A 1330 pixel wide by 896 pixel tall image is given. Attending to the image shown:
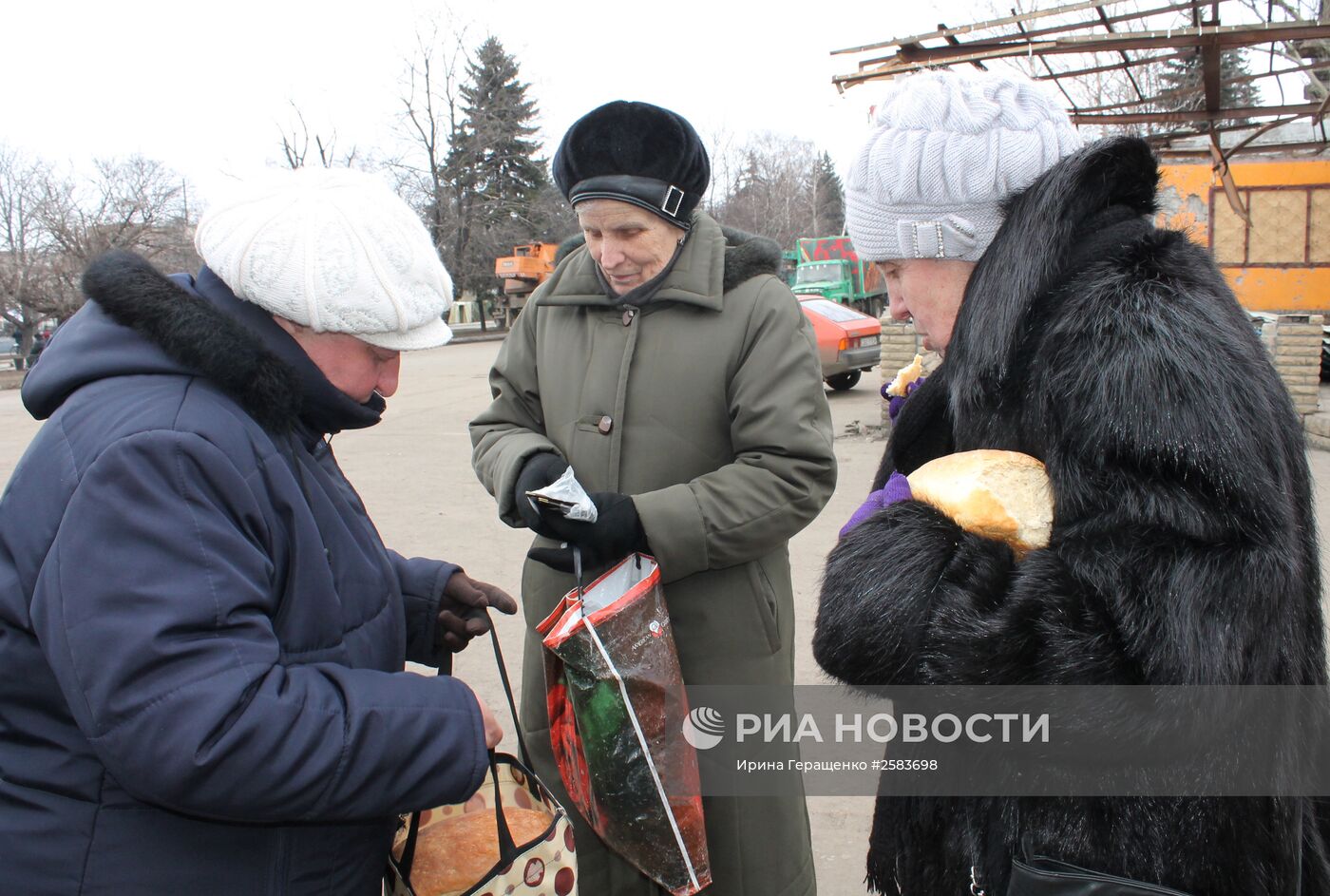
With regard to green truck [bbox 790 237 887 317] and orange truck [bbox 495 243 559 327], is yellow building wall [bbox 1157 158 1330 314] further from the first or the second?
orange truck [bbox 495 243 559 327]

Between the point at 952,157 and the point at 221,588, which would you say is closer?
the point at 221,588

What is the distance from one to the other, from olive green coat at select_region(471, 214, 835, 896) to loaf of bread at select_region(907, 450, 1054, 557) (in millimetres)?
764

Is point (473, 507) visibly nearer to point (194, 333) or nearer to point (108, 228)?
point (194, 333)

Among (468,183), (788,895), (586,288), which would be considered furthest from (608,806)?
(468,183)

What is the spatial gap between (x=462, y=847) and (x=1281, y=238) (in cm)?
1816

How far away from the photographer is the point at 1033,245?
1.49 meters

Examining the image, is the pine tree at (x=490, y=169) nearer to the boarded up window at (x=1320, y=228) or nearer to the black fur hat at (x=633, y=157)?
the boarded up window at (x=1320, y=228)

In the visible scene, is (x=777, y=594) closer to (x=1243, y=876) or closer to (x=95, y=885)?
(x=1243, y=876)

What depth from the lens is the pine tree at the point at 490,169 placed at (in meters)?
42.5

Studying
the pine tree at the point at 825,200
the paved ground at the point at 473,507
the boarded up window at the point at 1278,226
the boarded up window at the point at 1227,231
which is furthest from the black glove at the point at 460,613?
the pine tree at the point at 825,200

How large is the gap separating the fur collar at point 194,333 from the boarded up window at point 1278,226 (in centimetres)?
1791

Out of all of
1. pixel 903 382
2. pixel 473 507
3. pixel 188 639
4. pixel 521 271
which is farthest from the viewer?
pixel 521 271

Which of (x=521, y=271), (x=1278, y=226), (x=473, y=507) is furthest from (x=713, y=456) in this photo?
(x=521, y=271)

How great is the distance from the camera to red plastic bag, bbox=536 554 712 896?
1.91 m
